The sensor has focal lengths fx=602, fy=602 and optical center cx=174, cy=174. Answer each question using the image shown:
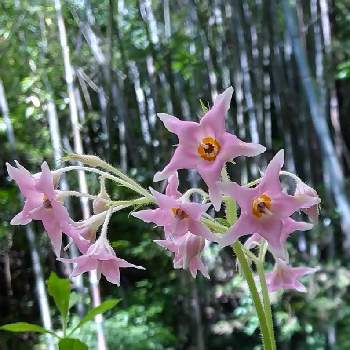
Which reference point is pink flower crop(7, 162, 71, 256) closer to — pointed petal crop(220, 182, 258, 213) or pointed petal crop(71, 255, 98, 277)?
pointed petal crop(71, 255, 98, 277)

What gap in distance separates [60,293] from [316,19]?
6.97ft

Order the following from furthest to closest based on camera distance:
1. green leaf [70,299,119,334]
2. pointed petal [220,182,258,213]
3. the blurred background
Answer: the blurred background < green leaf [70,299,119,334] < pointed petal [220,182,258,213]

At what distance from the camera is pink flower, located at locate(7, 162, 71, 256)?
0.47m

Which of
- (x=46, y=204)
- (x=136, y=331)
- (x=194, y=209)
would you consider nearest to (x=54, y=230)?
(x=46, y=204)

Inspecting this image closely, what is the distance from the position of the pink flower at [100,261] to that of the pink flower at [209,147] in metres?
0.09

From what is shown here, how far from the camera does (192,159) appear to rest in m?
0.45

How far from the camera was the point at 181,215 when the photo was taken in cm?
44

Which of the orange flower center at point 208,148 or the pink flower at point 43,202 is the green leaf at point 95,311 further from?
the orange flower center at point 208,148

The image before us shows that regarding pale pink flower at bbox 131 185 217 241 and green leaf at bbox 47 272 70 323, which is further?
green leaf at bbox 47 272 70 323

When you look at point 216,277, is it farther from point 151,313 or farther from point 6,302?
point 6,302

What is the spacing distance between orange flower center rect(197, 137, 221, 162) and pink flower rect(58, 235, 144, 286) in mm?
110

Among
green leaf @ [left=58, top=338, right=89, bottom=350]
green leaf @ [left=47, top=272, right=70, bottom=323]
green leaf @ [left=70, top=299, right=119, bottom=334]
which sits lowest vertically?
green leaf @ [left=58, top=338, right=89, bottom=350]

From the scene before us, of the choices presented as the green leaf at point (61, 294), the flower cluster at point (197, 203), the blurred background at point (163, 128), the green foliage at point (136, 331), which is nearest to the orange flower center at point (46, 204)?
the flower cluster at point (197, 203)

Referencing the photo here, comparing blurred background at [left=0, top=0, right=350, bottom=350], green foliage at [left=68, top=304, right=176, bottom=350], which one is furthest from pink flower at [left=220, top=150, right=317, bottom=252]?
green foliage at [left=68, top=304, right=176, bottom=350]
